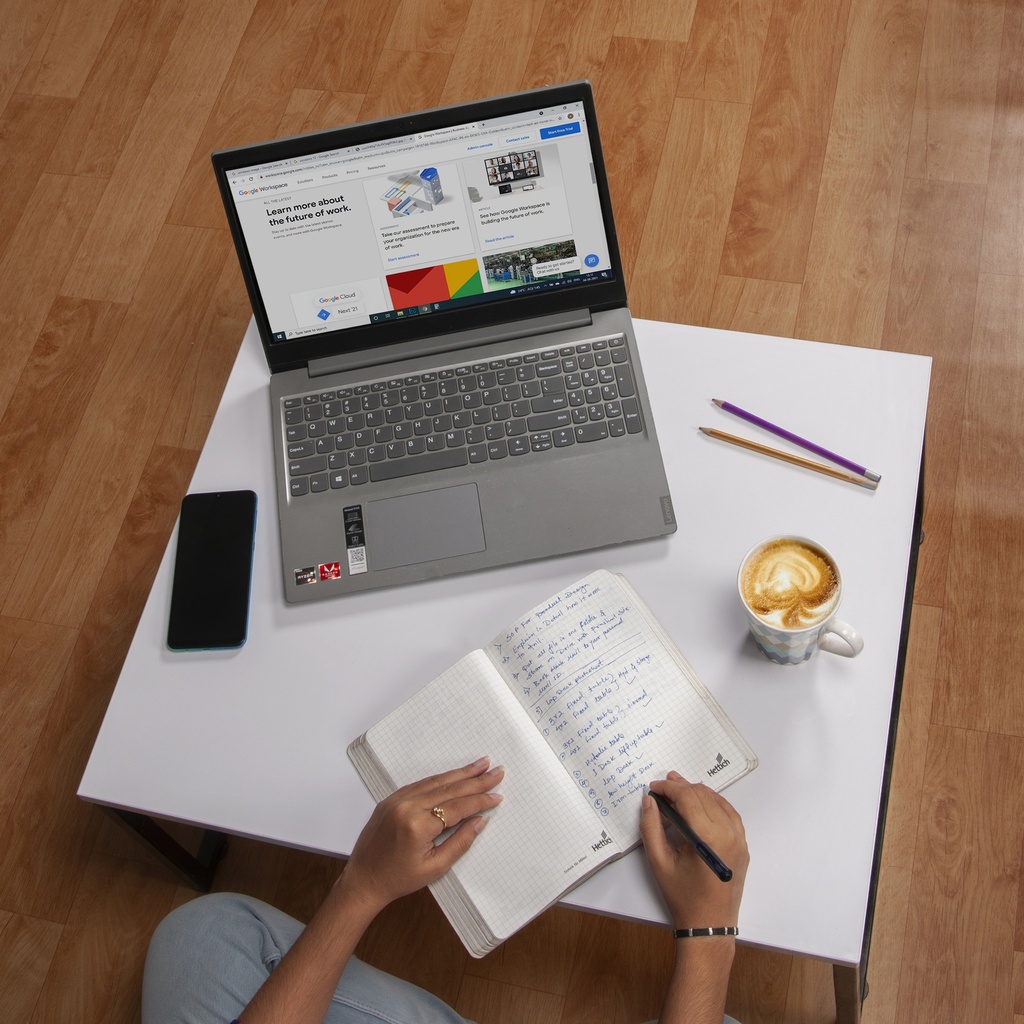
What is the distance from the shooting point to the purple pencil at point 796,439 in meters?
1.06

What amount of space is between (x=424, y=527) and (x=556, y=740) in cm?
27

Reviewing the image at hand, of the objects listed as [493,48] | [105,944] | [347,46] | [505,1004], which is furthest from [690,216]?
[105,944]

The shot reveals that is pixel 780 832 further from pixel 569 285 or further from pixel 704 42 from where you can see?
pixel 704 42

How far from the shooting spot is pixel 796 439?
1087mm

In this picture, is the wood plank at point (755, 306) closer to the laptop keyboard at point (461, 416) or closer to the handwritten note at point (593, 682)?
the laptop keyboard at point (461, 416)

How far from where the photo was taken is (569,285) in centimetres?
113

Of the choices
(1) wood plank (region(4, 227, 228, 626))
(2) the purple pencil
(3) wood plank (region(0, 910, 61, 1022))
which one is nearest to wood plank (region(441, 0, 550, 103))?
(1) wood plank (region(4, 227, 228, 626))

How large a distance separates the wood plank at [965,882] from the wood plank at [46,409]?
1.63 m

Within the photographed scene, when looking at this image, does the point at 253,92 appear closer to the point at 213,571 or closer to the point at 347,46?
the point at 347,46

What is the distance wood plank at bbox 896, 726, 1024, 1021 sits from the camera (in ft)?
4.75

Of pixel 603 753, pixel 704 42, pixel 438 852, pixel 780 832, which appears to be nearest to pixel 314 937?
pixel 438 852

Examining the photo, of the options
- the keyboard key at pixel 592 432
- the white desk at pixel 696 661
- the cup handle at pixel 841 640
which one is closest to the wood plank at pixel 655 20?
the white desk at pixel 696 661

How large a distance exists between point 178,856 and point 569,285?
99cm

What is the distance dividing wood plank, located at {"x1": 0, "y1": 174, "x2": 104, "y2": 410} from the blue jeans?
4.01 feet
